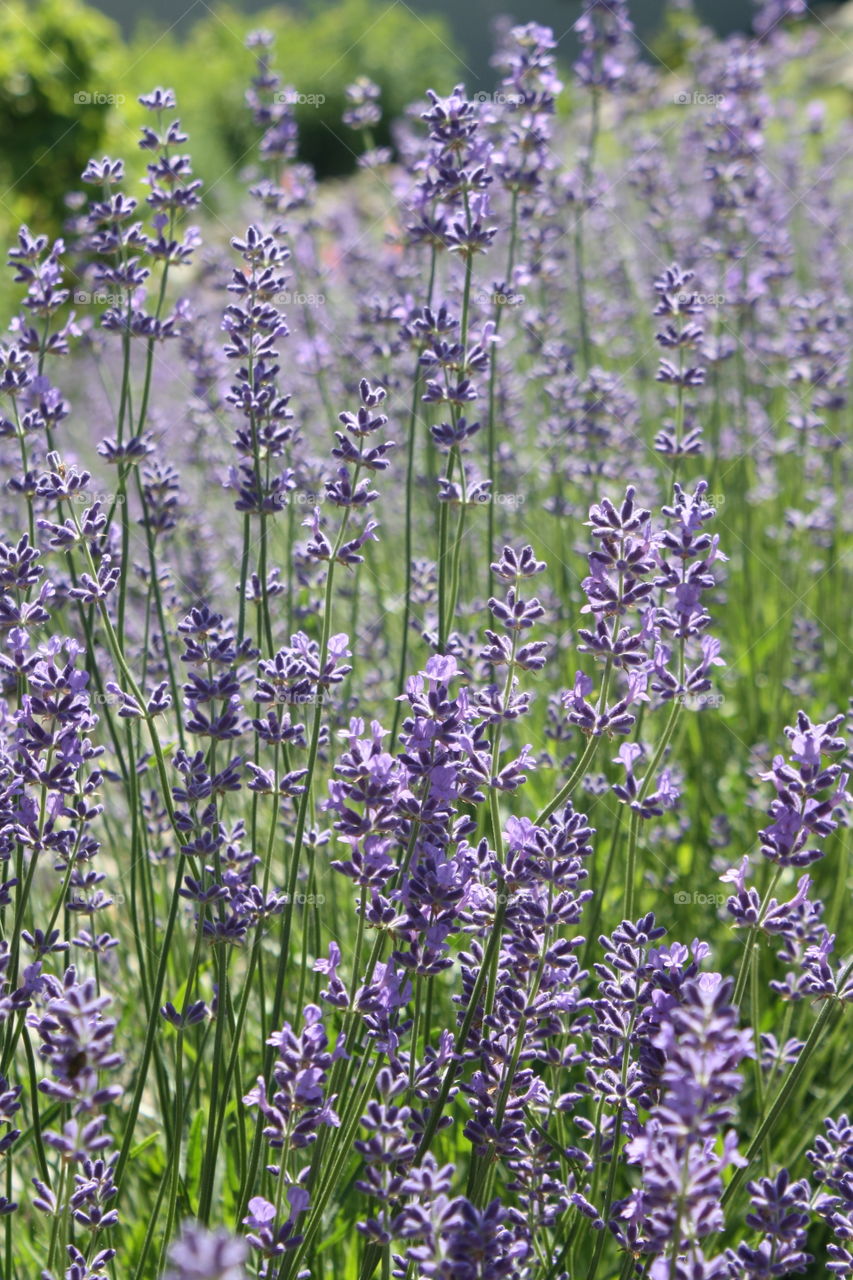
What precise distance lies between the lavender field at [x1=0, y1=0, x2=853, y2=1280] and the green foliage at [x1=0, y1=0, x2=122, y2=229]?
6050 millimetres

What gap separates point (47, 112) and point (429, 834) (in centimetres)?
969

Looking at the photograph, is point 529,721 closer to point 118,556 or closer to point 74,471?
point 118,556

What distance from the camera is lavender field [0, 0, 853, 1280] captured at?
1565 mm

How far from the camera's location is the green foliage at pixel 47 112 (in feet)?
31.0

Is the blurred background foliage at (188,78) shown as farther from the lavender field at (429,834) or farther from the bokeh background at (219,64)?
the lavender field at (429,834)

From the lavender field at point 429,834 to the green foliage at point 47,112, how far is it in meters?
6.05

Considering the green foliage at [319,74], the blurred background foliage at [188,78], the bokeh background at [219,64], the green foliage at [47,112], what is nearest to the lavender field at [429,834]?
the bokeh background at [219,64]

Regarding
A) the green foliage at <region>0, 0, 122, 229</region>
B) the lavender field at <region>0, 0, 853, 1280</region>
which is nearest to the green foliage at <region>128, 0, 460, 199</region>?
the green foliage at <region>0, 0, 122, 229</region>

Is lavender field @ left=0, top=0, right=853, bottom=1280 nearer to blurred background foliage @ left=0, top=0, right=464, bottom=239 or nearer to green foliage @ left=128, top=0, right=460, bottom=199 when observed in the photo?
blurred background foliage @ left=0, top=0, right=464, bottom=239

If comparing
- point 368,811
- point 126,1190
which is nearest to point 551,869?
point 368,811

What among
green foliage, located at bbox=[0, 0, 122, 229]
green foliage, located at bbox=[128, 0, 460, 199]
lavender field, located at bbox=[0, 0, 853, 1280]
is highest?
green foliage, located at bbox=[128, 0, 460, 199]

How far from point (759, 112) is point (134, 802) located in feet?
11.0

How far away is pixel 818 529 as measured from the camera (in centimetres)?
383

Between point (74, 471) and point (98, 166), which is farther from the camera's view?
point (98, 166)
